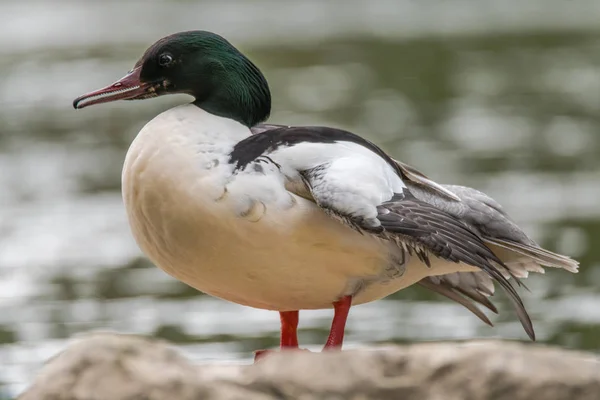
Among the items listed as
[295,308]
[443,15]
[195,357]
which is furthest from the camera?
[443,15]

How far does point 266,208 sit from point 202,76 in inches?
40.3

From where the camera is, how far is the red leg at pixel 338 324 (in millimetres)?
7141

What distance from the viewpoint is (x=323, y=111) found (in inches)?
872

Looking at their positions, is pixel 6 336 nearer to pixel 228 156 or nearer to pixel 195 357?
pixel 195 357

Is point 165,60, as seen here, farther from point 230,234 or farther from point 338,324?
point 338,324

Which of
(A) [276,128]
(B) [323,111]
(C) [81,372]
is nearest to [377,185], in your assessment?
(A) [276,128]

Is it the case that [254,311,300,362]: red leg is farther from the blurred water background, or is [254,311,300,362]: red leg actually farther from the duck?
the blurred water background

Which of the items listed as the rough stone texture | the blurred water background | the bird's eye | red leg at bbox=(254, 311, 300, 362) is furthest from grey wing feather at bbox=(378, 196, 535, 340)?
the blurred water background

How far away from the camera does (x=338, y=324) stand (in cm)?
718

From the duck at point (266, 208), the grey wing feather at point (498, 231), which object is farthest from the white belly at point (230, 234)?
the grey wing feather at point (498, 231)

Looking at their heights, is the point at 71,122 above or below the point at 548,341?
below

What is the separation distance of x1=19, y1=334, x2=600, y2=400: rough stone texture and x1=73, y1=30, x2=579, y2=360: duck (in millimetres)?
1399

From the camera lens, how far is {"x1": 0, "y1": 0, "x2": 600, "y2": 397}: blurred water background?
11.6 metres

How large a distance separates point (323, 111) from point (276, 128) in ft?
48.4
